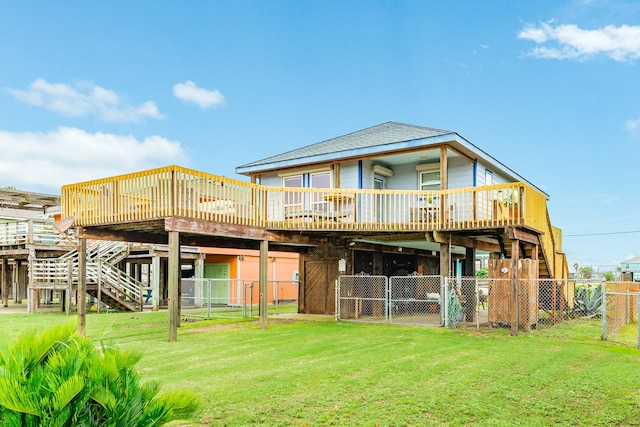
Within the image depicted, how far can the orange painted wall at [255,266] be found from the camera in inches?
1147

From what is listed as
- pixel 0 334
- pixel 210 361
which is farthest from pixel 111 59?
pixel 0 334

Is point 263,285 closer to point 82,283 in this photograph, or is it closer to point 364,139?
point 82,283

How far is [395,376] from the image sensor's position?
8281 millimetres

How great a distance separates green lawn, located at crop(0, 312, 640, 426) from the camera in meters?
6.12

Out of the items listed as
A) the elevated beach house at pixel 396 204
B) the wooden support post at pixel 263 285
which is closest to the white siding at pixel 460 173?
the elevated beach house at pixel 396 204

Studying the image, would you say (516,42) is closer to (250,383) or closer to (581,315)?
(581,315)

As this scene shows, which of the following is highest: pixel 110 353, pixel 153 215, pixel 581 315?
pixel 153 215

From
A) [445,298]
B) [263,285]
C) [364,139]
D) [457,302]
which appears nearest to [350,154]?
[364,139]

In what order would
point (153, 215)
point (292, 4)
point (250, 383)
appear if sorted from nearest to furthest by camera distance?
point (250, 383) < point (153, 215) < point (292, 4)

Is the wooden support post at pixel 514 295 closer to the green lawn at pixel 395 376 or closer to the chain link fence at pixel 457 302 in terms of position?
the chain link fence at pixel 457 302

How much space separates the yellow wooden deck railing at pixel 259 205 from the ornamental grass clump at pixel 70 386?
9.56 meters

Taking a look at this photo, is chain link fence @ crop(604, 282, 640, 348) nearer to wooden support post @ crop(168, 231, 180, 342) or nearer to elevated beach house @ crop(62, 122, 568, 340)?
elevated beach house @ crop(62, 122, 568, 340)

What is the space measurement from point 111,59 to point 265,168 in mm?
11321

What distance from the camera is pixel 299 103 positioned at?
2906 centimetres
